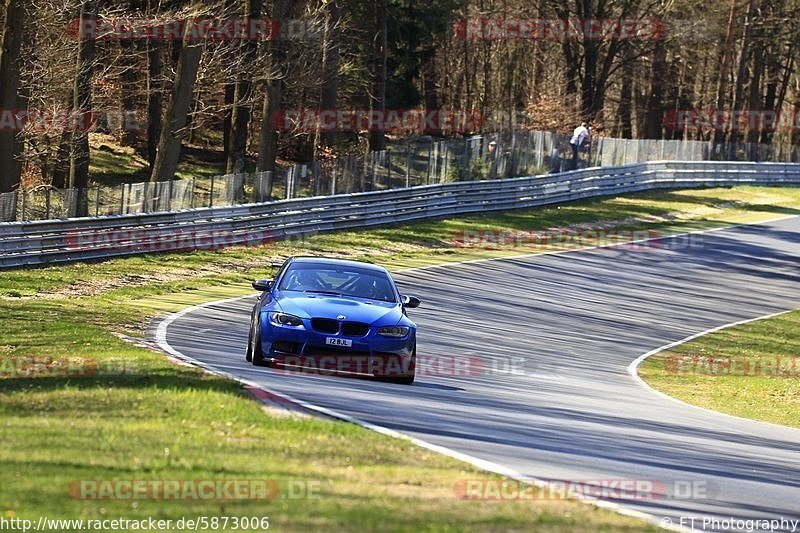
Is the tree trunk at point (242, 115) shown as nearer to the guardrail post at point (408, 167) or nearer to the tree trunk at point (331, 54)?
the tree trunk at point (331, 54)

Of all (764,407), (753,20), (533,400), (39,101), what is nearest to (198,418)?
(533,400)

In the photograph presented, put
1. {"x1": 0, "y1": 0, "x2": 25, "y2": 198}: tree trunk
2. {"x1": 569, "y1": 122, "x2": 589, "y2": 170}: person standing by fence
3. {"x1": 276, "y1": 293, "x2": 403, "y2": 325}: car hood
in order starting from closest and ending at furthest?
{"x1": 276, "y1": 293, "x2": 403, "y2": 325}: car hood < {"x1": 0, "y1": 0, "x2": 25, "y2": 198}: tree trunk < {"x1": 569, "y1": 122, "x2": 589, "y2": 170}: person standing by fence

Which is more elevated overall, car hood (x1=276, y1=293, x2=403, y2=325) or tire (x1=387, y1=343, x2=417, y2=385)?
car hood (x1=276, y1=293, x2=403, y2=325)

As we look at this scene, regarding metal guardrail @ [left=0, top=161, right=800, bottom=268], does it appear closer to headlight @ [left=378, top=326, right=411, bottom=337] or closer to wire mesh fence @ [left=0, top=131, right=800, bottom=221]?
wire mesh fence @ [left=0, top=131, right=800, bottom=221]

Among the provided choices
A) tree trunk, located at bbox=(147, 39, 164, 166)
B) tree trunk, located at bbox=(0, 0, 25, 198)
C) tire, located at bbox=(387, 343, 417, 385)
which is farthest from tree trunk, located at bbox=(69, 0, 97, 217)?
tire, located at bbox=(387, 343, 417, 385)

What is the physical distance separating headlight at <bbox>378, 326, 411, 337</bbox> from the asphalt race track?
612mm

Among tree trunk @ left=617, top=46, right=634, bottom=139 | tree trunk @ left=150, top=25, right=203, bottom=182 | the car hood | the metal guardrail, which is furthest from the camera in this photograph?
tree trunk @ left=617, top=46, right=634, bottom=139

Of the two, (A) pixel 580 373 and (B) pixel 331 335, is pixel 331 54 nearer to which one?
(A) pixel 580 373

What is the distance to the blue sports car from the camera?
49.5ft

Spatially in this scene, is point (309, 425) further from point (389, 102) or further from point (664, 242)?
point (389, 102)

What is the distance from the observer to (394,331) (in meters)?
15.3

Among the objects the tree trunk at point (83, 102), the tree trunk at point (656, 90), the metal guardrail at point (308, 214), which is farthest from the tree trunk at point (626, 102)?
the tree trunk at point (83, 102)

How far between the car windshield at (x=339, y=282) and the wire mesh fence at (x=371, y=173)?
38.0ft

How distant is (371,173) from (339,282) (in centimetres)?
2125
